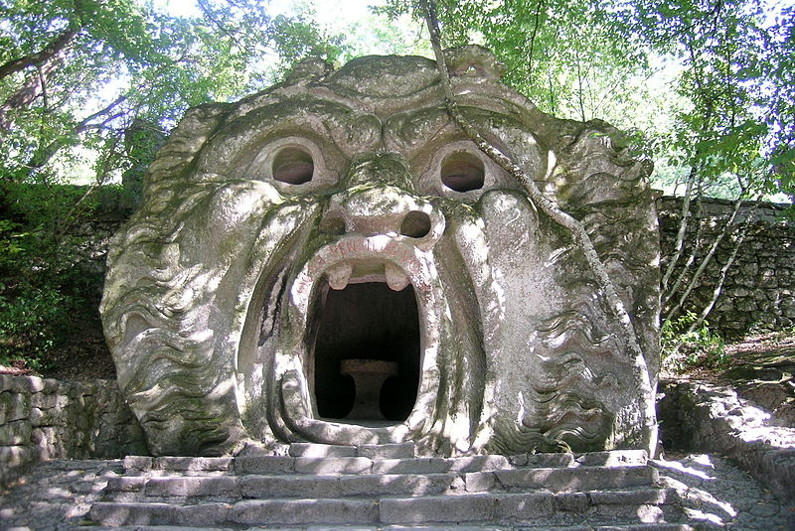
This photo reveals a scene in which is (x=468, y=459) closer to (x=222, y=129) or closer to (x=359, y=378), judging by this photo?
(x=359, y=378)

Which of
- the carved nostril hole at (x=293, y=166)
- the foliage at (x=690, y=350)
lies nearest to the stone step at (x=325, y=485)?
the carved nostril hole at (x=293, y=166)

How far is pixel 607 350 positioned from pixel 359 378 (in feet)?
10.2

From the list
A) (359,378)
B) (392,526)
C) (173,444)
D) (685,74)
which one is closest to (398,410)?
(359,378)

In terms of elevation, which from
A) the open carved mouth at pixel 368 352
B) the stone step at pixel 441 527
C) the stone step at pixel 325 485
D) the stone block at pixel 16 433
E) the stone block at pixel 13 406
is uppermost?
the open carved mouth at pixel 368 352

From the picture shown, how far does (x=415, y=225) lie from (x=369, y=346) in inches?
126

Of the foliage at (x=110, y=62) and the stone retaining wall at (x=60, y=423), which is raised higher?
the foliage at (x=110, y=62)

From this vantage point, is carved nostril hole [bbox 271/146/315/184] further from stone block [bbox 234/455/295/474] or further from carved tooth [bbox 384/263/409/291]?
stone block [bbox 234/455/295/474]

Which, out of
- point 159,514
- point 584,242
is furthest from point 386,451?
point 584,242

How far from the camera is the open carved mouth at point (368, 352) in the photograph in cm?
735

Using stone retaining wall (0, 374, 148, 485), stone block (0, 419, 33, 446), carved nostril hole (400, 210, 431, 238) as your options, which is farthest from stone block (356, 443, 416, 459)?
stone block (0, 419, 33, 446)

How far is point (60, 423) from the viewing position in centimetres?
504

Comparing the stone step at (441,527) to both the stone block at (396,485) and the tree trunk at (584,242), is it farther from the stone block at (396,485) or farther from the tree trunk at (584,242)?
the tree trunk at (584,242)

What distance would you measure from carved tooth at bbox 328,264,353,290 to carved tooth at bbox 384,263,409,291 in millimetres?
301

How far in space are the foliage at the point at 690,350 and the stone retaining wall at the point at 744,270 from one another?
767mm
